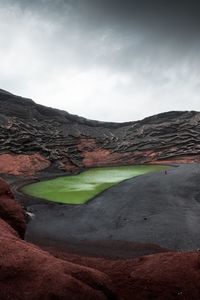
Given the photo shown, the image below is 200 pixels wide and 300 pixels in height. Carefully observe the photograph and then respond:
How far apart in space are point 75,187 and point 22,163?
15.7m

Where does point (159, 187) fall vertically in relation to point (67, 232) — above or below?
above

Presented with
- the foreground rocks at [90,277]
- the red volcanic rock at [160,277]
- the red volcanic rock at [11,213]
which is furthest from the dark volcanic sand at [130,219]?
the foreground rocks at [90,277]

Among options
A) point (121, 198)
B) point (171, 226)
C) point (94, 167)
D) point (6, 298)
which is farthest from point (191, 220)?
point (94, 167)

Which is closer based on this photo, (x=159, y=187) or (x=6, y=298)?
(x=6, y=298)

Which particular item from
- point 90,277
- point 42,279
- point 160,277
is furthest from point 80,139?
point 42,279

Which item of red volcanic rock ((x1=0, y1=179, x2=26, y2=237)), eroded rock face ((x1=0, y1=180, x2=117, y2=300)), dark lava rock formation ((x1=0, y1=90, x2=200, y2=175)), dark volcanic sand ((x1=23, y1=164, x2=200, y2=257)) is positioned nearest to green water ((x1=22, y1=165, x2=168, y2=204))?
dark volcanic sand ((x1=23, y1=164, x2=200, y2=257))

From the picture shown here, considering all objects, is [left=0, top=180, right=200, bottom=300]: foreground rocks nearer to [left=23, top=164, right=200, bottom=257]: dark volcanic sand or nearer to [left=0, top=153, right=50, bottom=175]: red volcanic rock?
[left=23, top=164, right=200, bottom=257]: dark volcanic sand

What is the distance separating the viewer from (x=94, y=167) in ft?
186

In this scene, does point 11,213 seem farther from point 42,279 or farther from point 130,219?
point 130,219

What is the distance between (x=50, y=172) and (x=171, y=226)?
2824 centimetres

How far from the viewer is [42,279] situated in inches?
339

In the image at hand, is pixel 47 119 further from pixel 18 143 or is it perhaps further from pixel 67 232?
pixel 67 232

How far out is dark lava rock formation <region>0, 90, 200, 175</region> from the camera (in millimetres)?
54156

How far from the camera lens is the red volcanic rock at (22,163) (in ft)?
162
